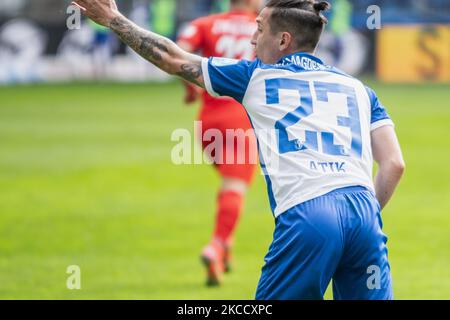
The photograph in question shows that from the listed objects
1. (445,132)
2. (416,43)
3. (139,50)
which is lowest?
(139,50)

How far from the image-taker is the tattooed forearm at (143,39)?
5.16m

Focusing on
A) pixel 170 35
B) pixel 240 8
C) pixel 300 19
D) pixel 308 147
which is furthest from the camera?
pixel 170 35

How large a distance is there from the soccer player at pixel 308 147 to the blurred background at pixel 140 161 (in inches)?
128

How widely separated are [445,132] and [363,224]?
49.8 feet

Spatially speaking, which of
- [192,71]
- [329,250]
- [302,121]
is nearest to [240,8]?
[192,71]

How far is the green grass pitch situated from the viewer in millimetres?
8742

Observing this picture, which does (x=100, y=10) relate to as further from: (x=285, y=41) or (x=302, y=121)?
(x=302, y=121)

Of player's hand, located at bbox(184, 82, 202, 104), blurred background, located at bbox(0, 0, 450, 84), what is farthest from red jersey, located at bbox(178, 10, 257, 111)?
blurred background, located at bbox(0, 0, 450, 84)

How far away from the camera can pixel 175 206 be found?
12805 mm

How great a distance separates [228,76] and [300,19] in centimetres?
45

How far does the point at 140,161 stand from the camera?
54.9 ft

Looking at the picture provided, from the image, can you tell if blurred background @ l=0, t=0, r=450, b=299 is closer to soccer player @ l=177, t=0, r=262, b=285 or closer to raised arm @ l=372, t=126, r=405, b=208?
soccer player @ l=177, t=0, r=262, b=285
